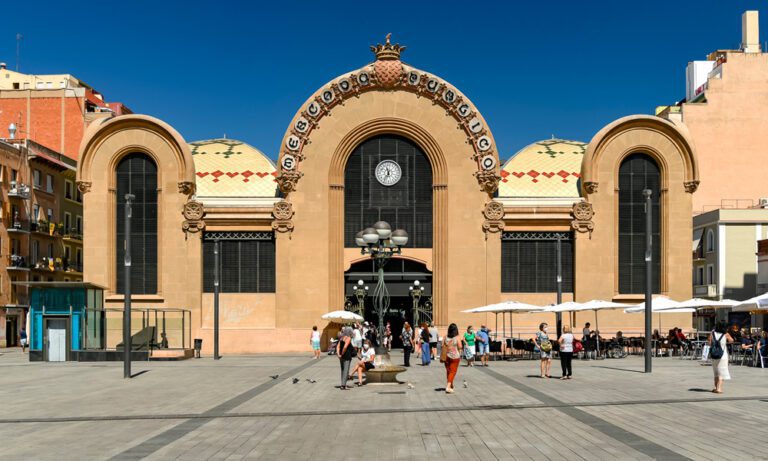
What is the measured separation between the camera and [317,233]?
51844mm

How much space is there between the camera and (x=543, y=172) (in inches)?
2162

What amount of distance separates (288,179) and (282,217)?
2063 millimetres

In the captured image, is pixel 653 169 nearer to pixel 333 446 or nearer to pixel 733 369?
pixel 733 369

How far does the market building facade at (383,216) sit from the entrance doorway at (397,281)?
84 mm

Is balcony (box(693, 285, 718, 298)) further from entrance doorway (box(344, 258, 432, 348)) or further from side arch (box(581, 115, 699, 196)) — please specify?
entrance doorway (box(344, 258, 432, 348))

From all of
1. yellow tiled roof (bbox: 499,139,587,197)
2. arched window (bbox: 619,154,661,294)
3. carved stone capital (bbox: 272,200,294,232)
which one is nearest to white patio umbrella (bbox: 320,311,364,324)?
carved stone capital (bbox: 272,200,294,232)

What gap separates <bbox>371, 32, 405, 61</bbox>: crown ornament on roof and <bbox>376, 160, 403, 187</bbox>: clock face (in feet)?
18.1

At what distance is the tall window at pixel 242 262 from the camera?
170 ft

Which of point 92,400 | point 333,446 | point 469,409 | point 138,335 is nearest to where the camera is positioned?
point 333,446

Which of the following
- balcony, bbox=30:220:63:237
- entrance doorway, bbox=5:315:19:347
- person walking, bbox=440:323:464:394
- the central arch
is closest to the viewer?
person walking, bbox=440:323:464:394

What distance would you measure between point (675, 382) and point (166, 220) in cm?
3130

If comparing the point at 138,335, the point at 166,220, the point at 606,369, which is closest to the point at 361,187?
the point at 166,220

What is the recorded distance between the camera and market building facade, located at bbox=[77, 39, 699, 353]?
51.7 m

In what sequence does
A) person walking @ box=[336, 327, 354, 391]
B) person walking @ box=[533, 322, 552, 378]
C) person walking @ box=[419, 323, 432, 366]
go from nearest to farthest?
person walking @ box=[336, 327, 354, 391] < person walking @ box=[533, 322, 552, 378] < person walking @ box=[419, 323, 432, 366]
